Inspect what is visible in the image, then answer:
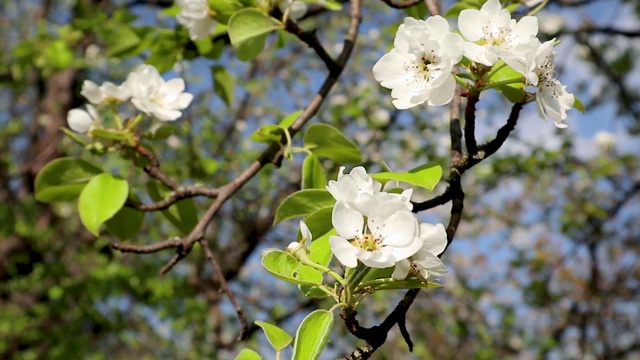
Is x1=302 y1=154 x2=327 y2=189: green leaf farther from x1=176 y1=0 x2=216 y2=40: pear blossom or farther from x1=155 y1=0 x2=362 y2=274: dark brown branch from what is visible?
x1=176 y1=0 x2=216 y2=40: pear blossom

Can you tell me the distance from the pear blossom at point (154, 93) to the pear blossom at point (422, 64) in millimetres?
498

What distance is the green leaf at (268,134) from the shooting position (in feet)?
3.50

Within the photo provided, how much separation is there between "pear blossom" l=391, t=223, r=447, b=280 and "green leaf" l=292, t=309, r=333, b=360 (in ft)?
0.27

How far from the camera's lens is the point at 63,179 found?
109 cm

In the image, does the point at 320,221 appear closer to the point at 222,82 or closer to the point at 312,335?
the point at 312,335

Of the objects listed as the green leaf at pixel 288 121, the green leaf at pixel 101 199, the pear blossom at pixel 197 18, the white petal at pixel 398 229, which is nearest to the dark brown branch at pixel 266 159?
the green leaf at pixel 288 121

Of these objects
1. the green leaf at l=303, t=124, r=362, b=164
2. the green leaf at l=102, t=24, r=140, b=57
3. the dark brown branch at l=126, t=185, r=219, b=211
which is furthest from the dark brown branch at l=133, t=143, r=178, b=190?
the green leaf at l=102, t=24, r=140, b=57

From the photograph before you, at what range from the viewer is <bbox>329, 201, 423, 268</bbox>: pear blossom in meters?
0.63

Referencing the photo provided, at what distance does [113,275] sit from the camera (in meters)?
3.26

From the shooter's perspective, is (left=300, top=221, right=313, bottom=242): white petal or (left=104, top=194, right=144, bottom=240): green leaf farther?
(left=104, top=194, right=144, bottom=240): green leaf

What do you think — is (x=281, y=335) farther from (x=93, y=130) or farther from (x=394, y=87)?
(x=93, y=130)

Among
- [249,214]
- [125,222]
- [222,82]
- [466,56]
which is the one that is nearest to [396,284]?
[466,56]

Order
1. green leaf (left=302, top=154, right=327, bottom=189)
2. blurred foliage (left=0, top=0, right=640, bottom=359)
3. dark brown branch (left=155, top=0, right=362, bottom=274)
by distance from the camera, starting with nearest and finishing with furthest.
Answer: green leaf (left=302, top=154, right=327, bottom=189), dark brown branch (left=155, top=0, right=362, bottom=274), blurred foliage (left=0, top=0, right=640, bottom=359)

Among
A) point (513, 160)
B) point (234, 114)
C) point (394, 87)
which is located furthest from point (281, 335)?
point (234, 114)
